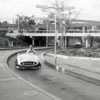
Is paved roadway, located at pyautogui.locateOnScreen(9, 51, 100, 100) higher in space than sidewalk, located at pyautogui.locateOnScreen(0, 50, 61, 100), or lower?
lower

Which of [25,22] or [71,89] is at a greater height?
[25,22]

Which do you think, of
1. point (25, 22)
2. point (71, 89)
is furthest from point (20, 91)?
point (25, 22)

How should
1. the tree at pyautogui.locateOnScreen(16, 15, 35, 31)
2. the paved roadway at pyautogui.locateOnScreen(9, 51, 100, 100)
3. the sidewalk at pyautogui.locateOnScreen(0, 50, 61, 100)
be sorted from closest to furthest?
the sidewalk at pyautogui.locateOnScreen(0, 50, 61, 100) → the paved roadway at pyautogui.locateOnScreen(9, 51, 100, 100) → the tree at pyautogui.locateOnScreen(16, 15, 35, 31)

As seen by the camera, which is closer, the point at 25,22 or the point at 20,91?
the point at 20,91

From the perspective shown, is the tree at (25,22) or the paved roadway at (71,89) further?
the tree at (25,22)

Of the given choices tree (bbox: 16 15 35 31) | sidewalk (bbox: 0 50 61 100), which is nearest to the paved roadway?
sidewalk (bbox: 0 50 61 100)

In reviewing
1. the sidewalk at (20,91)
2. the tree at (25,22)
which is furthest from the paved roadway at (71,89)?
the tree at (25,22)

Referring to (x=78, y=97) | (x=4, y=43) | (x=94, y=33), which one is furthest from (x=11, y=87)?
(x=4, y=43)

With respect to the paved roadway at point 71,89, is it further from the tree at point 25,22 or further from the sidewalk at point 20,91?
the tree at point 25,22

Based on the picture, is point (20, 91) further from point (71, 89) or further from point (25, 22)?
point (25, 22)

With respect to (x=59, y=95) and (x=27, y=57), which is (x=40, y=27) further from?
(x=59, y=95)

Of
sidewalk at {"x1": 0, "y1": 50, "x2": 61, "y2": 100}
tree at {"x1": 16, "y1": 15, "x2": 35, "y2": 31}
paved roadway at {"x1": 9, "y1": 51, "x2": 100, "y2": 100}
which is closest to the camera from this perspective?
sidewalk at {"x1": 0, "y1": 50, "x2": 61, "y2": 100}

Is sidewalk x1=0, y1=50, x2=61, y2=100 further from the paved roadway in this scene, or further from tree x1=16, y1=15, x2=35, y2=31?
tree x1=16, y1=15, x2=35, y2=31

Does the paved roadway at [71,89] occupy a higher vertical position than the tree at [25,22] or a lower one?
lower
